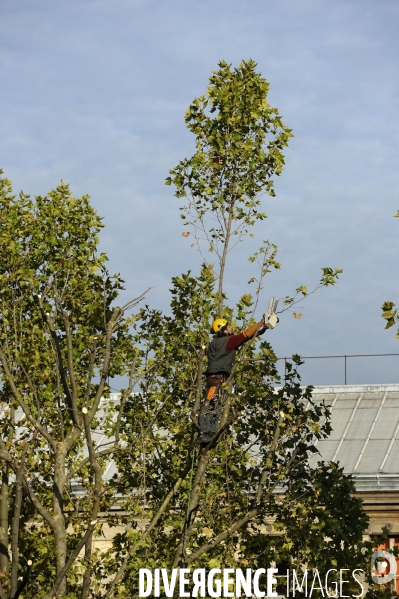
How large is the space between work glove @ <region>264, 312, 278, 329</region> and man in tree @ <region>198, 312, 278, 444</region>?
183mm

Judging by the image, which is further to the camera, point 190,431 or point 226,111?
point 190,431

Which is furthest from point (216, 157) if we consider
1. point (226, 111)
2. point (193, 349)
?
point (193, 349)

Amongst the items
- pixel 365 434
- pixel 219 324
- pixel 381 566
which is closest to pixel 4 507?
pixel 219 324

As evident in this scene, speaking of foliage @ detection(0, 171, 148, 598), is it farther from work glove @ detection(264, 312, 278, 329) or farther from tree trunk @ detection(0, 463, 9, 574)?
work glove @ detection(264, 312, 278, 329)

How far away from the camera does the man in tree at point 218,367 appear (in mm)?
15547

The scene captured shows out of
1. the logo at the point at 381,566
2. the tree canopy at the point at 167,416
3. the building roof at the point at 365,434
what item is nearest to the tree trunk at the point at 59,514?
the tree canopy at the point at 167,416

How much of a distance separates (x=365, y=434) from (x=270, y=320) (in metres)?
18.8

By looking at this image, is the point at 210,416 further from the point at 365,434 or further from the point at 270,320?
the point at 365,434

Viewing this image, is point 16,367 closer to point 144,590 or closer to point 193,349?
point 193,349

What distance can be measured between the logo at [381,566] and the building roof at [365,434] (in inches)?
158

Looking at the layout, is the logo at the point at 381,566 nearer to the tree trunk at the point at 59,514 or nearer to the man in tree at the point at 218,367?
the man in tree at the point at 218,367

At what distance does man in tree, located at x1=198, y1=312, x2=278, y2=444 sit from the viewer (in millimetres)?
15547

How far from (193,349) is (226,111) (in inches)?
166

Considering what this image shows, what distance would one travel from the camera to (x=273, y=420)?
18422 mm
